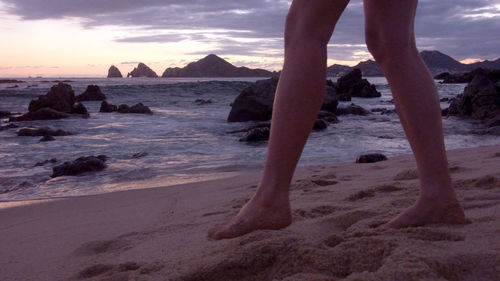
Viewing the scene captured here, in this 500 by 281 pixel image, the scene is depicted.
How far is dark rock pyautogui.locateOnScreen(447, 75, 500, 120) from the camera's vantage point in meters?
10.1

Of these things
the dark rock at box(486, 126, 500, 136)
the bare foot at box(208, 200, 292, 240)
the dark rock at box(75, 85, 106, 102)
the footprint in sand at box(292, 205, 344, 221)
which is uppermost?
the bare foot at box(208, 200, 292, 240)

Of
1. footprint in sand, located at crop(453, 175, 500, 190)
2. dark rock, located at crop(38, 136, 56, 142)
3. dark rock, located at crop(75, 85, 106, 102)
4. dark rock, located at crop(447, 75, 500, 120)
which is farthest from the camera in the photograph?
dark rock, located at crop(75, 85, 106, 102)

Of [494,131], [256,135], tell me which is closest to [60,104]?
[256,135]

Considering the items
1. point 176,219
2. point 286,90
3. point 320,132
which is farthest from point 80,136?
point 286,90

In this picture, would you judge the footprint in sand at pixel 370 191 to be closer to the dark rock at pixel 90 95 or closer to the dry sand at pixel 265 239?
the dry sand at pixel 265 239

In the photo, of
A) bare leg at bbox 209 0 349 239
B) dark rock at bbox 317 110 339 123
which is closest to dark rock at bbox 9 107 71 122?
dark rock at bbox 317 110 339 123

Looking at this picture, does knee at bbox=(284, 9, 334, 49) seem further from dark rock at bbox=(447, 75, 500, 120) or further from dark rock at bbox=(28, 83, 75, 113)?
dark rock at bbox=(28, 83, 75, 113)

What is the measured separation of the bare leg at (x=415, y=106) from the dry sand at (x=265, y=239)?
8cm

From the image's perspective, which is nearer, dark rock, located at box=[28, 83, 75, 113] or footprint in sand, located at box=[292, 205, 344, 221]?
footprint in sand, located at box=[292, 205, 344, 221]

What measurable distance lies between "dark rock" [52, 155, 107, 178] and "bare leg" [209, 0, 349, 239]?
11.1 ft

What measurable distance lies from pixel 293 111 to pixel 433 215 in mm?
626

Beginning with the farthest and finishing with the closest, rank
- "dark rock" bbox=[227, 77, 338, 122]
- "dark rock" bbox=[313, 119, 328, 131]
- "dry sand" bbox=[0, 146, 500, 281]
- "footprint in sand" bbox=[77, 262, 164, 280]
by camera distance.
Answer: "dark rock" bbox=[227, 77, 338, 122]
"dark rock" bbox=[313, 119, 328, 131]
"footprint in sand" bbox=[77, 262, 164, 280]
"dry sand" bbox=[0, 146, 500, 281]

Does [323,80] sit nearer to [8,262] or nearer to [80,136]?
[8,262]

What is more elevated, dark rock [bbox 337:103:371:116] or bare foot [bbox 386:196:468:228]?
bare foot [bbox 386:196:468:228]
